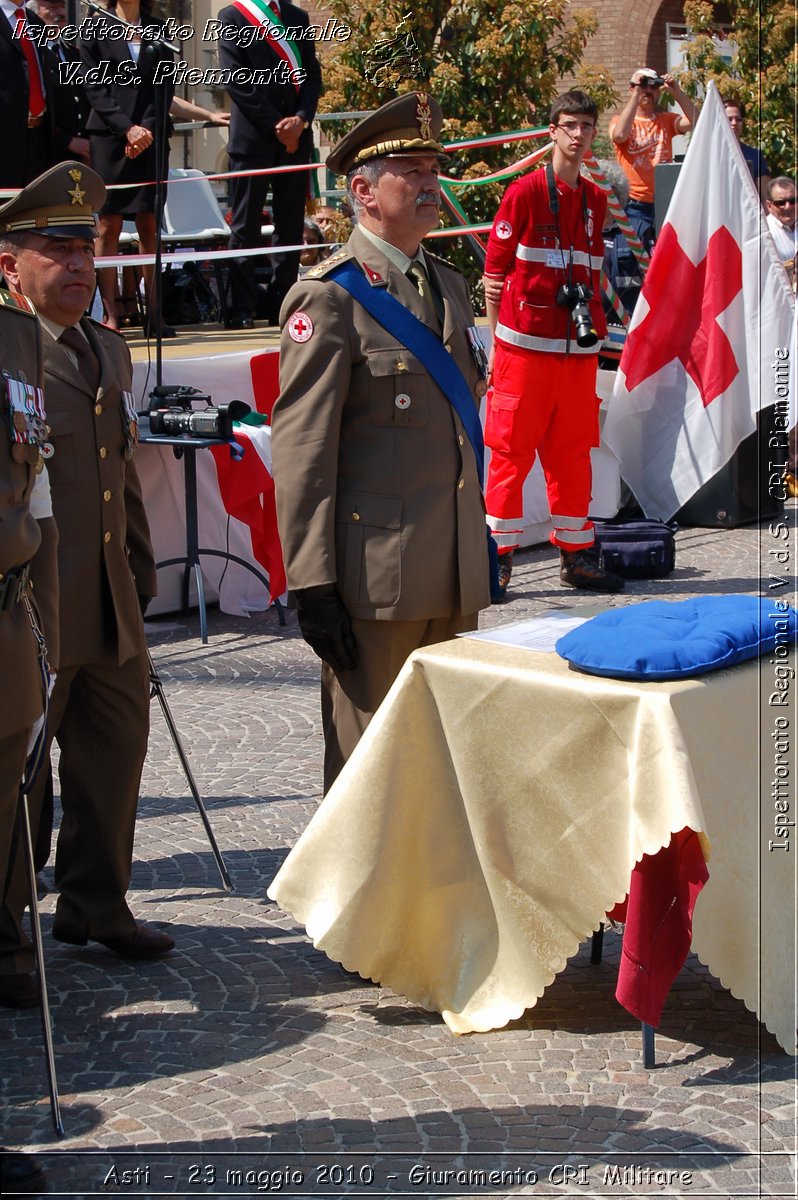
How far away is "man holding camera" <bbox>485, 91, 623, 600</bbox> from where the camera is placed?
27.2 feet

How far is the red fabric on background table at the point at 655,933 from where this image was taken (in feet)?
11.7

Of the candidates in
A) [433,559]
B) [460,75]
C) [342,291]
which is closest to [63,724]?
[433,559]

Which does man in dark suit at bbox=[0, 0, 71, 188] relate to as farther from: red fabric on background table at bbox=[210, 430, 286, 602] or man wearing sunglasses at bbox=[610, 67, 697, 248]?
man wearing sunglasses at bbox=[610, 67, 697, 248]

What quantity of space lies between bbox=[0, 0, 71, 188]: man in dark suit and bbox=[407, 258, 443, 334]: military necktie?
604 cm

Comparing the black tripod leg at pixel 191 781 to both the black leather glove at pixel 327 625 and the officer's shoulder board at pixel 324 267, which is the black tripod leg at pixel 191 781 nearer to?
the black leather glove at pixel 327 625

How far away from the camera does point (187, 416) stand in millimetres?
7621

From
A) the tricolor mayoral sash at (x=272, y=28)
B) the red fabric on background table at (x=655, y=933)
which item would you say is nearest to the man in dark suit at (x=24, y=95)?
the tricolor mayoral sash at (x=272, y=28)

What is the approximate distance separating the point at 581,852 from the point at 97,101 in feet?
25.3

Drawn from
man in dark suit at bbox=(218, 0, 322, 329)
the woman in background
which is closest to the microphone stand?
the woman in background

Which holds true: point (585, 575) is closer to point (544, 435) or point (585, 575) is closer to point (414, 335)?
point (544, 435)

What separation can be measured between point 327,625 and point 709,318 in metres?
6.34

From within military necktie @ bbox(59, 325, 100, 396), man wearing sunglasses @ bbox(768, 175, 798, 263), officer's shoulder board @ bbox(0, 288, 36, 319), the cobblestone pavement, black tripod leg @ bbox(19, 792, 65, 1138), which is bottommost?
the cobblestone pavement

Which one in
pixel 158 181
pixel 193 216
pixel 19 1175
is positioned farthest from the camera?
pixel 193 216

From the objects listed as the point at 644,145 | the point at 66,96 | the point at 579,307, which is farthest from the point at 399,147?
the point at 644,145
